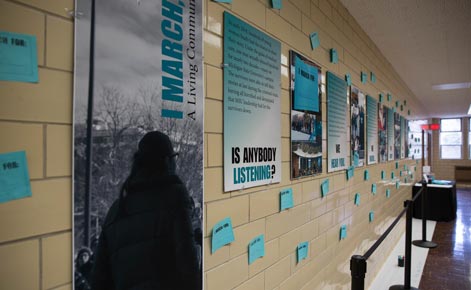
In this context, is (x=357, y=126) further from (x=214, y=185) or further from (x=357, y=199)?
(x=214, y=185)

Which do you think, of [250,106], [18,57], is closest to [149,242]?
[18,57]

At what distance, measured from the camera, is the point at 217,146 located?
118 centimetres

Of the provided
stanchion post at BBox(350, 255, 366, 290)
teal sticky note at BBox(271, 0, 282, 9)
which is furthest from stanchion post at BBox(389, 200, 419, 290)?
teal sticky note at BBox(271, 0, 282, 9)

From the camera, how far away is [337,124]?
238 centimetres

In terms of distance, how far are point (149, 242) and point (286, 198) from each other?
85 cm

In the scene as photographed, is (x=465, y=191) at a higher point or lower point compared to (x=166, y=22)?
lower

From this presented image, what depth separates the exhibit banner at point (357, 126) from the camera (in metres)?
2.77

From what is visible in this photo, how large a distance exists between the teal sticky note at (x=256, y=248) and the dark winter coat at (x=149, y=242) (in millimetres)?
349

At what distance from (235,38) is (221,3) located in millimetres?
139

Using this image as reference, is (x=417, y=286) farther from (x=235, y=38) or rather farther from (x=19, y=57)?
(x=19, y=57)

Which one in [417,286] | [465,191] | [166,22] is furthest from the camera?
[465,191]

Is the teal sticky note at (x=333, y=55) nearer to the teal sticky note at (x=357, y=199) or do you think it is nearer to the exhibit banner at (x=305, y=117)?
the exhibit banner at (x=305, y=117)

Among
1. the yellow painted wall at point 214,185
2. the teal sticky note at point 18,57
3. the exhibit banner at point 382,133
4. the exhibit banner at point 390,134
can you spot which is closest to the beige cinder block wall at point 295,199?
the yellow painted wall at point 214,185

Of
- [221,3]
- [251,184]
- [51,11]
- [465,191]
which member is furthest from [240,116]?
[465,191]
